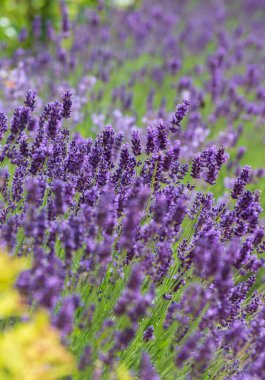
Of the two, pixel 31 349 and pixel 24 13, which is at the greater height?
pixel 24 13

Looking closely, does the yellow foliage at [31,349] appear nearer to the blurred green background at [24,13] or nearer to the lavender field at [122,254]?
the lavender field at [122,254]

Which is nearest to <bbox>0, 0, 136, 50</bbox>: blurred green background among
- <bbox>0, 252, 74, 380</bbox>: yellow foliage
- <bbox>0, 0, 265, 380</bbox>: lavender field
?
<bbox>0, 0, 265, 380</bbox>: lavender field

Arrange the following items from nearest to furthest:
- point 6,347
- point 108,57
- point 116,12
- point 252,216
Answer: point 6,347 → point 252,216 → point 108,57 → point 116,12

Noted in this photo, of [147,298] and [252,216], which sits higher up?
[252,216]

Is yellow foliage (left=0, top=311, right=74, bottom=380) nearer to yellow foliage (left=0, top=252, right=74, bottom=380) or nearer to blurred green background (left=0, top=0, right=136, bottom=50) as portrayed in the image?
yellow foliage (left=0, top=252, right=74, bottom=380)

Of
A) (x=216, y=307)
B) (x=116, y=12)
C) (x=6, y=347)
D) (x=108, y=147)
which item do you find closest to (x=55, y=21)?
(x=116, y=12)

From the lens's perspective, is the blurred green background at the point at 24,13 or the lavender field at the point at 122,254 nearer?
the lavender field at the point at 122,254

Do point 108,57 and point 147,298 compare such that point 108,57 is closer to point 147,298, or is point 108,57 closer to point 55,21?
point 55,21

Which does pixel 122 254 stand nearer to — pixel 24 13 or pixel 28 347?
pixel 28 347

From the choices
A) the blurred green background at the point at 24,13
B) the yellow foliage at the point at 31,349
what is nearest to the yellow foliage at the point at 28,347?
the yellow foliage at the point at 31,349

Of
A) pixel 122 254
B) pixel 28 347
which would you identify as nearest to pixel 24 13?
pixel 122 254

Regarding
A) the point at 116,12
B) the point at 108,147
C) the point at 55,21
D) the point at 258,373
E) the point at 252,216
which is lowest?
the point at 258,373
